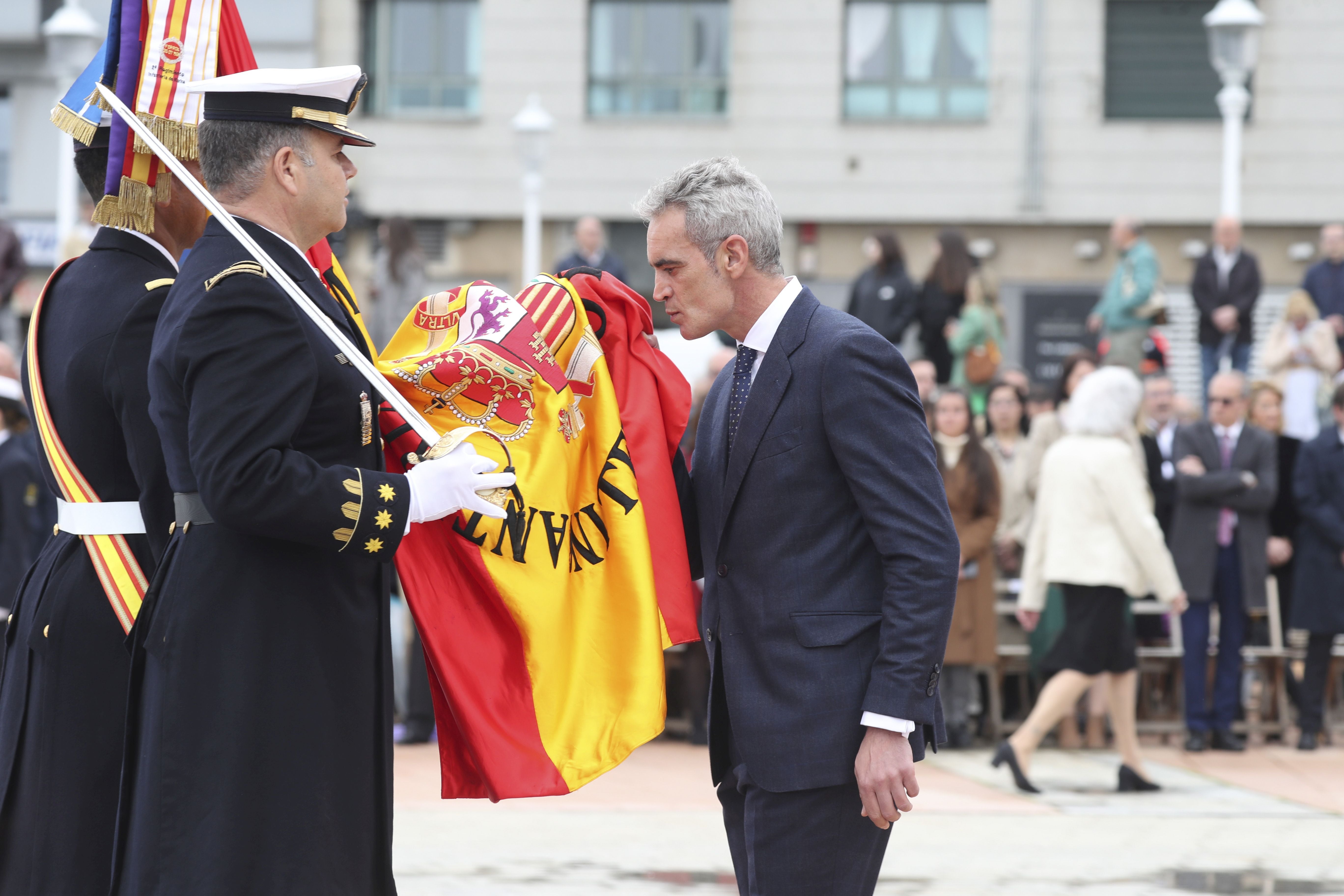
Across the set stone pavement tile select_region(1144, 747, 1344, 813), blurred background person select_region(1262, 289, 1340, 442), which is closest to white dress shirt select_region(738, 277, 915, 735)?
stone pavement tile select_region(1144, 747, 1344, 813)

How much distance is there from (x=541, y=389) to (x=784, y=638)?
0.84 meters

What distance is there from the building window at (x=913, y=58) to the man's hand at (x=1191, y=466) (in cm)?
1180

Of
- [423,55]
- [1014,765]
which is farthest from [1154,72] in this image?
[1014,765]

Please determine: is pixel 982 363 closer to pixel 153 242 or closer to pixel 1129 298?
pixel 1129 298

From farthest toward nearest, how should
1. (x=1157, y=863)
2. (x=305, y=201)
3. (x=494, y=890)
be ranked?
(x=1157, y=863) → (x=494, y=890) → (x=305, y=201)

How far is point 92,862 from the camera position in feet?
12.0

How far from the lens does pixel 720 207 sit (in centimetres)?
357

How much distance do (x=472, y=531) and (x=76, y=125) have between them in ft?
4.41

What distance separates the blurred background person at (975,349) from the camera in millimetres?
13188

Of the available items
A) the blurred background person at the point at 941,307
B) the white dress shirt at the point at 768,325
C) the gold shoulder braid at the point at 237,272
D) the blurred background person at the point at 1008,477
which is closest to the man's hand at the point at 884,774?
the white dress shirt at the point at 768,325

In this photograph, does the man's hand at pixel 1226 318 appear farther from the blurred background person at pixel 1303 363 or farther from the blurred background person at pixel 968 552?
the blurred background person at pixel 968 552

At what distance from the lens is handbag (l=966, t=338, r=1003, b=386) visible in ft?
43.5

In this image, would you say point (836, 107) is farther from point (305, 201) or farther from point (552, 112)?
point (305, 201)

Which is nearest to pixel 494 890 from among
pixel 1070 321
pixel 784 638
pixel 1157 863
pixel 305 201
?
pixel 1157 863
